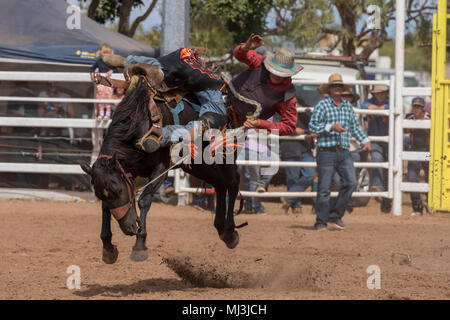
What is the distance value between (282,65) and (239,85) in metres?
0.46

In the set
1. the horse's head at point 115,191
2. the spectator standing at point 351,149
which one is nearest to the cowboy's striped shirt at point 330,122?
the spectator standing at point 351,149

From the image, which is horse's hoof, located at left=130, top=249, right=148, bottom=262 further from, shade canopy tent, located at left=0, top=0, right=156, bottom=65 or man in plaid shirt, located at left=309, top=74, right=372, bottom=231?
shade canopy tent, located at left=0, top=0, right=156, bottom=65

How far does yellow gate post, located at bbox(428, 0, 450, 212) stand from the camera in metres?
9.55

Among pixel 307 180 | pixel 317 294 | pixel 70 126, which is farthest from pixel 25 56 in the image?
pixel 317 294

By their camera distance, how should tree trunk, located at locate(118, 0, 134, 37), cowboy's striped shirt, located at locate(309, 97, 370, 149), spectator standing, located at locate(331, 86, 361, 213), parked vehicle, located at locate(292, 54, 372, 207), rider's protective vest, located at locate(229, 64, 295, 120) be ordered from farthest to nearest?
1. tree trunk, located at locate(118, 0, 134, 37)
2. parked vehicle, located at locate(292, 54, 372, 207)
3. spectator standing, located at locate(331, 86, 361, 213)
4. cowboy's striped shirt, located at locate(309, 97, 370, 149)
5. rider's protective vest, located at locate(229, 64, 295, 120)

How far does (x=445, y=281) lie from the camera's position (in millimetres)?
5887

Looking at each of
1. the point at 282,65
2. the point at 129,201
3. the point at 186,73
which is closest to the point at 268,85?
the point at 282,65

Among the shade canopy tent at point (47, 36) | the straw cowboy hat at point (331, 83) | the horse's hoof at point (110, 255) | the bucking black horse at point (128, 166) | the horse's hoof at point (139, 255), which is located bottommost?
the horse's hoof at point (139, 255)

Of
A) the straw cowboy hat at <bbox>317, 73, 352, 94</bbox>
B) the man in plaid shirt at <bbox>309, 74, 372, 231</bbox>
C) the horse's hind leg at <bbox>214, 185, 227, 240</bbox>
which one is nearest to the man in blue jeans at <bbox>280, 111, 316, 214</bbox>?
the straw cowboy hat at <bbox>317, 73, 352, 94</bbox>

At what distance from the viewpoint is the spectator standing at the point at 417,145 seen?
1034cm

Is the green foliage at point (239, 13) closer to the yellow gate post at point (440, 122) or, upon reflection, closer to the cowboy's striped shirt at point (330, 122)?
the yellow gate post at point (440, 122)

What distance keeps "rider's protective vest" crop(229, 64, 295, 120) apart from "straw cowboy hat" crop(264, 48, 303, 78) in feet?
0.46

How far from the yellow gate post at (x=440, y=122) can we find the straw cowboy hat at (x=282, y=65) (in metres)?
4.15

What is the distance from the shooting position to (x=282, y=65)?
6008mm
